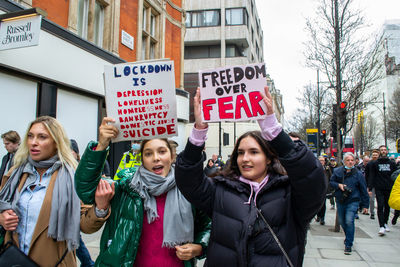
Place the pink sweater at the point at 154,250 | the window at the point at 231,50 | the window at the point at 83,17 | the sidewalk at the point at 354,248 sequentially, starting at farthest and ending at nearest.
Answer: the window at the point at 231,50 → the window at the point at 83,17 → the sidewalk at the point at 354,248 → the pink sweater at the point at 154,250

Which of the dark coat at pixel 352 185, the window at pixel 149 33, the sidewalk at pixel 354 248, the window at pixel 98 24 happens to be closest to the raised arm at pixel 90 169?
the sidewalk at pixel 354 248

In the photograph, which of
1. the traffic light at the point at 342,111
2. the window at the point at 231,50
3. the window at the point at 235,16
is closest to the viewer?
the traffic light at the point at 342,111

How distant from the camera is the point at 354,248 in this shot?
20.4 ft

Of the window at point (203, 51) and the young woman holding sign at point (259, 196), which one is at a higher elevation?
the window at point (203, 51)

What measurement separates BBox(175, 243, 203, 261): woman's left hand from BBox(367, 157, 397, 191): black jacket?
7424mm

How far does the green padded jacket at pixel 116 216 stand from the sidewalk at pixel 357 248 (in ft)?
13.2

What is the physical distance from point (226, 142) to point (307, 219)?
1646 centimetres

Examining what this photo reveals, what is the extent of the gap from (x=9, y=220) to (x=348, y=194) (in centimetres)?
593

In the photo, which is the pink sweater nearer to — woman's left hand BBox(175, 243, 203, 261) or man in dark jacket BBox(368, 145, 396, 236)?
woman's left hand BBox(175, 243, 203, 261)

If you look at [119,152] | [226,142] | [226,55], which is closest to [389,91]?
[226,55]

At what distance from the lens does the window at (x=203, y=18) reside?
115 feet

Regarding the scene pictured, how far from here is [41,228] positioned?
7.56 feet

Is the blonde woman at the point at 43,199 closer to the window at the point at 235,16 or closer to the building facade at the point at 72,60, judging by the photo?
the building facade at the point at 72,60

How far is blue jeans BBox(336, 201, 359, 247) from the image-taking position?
5.87 meters
